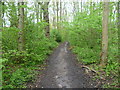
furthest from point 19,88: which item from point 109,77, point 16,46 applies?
point 109,77

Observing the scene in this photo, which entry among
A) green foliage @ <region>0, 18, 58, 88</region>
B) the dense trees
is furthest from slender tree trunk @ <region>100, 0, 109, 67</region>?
green foliage @ <region>0, 18, 58, 88</region>

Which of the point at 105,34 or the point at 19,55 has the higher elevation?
the point at 105,34

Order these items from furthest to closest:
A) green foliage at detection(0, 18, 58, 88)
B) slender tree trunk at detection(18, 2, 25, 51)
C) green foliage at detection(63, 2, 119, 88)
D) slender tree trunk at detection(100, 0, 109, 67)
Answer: slender tree trunk at detection(18, 2, 25, 51) → slender tree trunk at detection(100, 0, 109, 67) → green foliage at detection(63, 2, 119, 88) → green foliage at detection(0, 18, 58, 88)

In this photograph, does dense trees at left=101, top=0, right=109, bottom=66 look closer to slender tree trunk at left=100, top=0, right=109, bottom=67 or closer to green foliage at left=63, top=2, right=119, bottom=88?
slender tree trunk at left=100, top=0, right=109, bottom=67

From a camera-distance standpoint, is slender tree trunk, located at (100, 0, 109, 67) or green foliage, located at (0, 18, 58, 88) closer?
green foliage, located at (0, 18, 58, 88)

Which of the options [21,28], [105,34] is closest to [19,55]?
[21,28]

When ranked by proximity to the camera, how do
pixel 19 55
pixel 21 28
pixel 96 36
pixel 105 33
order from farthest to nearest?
pixel 96 36
pixel 21 28
pixel 105 33
pixel 19 55

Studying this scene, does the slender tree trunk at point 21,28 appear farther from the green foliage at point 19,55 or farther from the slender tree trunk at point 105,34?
the slender tree trunk at point 105,34

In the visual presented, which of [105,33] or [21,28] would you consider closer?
[105,33]

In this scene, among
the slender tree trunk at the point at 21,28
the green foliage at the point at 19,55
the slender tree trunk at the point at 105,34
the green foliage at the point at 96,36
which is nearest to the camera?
the green foliage at the point at 19,55

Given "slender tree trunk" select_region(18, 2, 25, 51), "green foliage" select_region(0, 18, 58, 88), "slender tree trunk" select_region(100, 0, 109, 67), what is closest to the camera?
"green foliage" select_region(0, 18, 58, 88)

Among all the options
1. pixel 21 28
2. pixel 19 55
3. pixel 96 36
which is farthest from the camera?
pixel 96 36

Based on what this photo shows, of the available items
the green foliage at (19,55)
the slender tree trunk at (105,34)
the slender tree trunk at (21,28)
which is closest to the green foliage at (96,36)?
the slender tree trunk at (105,34)

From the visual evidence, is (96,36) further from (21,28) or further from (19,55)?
(19,55)
